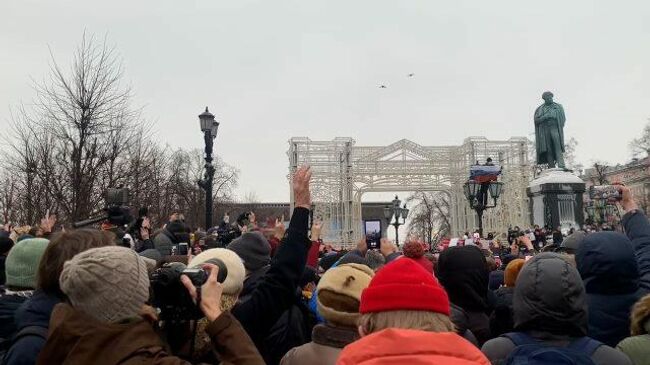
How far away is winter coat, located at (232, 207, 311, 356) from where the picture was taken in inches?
125

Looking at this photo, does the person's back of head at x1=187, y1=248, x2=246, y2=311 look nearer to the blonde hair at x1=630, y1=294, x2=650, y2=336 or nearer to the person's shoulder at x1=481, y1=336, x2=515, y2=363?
the person's shoulder at x1=481, y1=336, x2=515, y2=363

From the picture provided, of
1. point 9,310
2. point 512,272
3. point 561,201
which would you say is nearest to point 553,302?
point 512,272

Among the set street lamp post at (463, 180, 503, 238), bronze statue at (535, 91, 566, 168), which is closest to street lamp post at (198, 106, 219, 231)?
street lamp post at (463, 180, 503, 238)

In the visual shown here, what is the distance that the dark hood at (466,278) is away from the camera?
4.27m

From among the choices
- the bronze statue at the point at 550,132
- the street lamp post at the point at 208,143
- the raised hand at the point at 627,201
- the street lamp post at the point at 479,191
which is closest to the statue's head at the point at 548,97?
the bronze statue at the point at 550,132

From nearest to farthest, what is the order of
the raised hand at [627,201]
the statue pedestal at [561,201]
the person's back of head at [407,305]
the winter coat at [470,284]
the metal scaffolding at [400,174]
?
the person's back of head at [407,305] < the winter coat at [470,284] < the raised hand at [627,201] < the statue pedestal at [561,201] < the metal scaffolding at [400,174]

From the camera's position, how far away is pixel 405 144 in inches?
1435

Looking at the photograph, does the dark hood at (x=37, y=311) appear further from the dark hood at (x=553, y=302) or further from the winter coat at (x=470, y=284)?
the winter coat at (x=470, y=284)

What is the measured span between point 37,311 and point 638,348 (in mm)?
2965

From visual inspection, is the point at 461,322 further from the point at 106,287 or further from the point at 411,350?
the point at 106,287

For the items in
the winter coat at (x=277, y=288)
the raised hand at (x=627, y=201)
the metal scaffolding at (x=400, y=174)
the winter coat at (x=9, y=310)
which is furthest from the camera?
the metal scaffolding at (x=400, y=174)

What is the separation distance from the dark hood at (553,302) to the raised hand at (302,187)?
124 cm

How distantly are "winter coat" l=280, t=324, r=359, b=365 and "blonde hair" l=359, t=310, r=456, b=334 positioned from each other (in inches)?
32.2

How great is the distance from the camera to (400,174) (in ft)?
117
